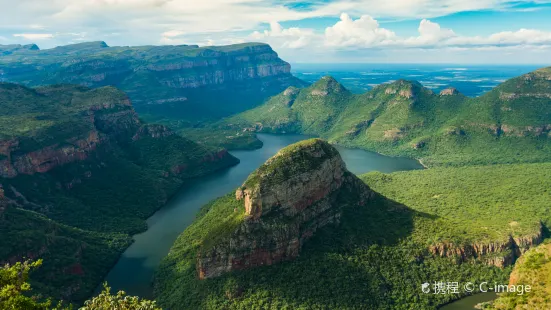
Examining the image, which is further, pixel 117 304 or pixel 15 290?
pixel 117 304

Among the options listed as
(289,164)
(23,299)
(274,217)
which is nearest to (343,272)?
(274,217)

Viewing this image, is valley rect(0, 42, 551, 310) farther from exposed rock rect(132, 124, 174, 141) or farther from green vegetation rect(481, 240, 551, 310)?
exposed rock rect(132, 124, 174, 141)

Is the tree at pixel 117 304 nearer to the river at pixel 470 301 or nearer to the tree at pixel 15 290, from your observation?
the tree at pixel 15 290

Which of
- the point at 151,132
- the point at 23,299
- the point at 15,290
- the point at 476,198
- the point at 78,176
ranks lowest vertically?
the point at 476,198

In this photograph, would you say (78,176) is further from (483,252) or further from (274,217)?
(483,252)

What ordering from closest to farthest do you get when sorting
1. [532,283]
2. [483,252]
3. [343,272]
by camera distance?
[532,283], [343,272], [483,252]

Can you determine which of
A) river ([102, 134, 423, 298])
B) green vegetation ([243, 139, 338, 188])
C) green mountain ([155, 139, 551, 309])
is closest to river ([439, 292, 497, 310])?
green mountain ([155, 139, 551, 309])
